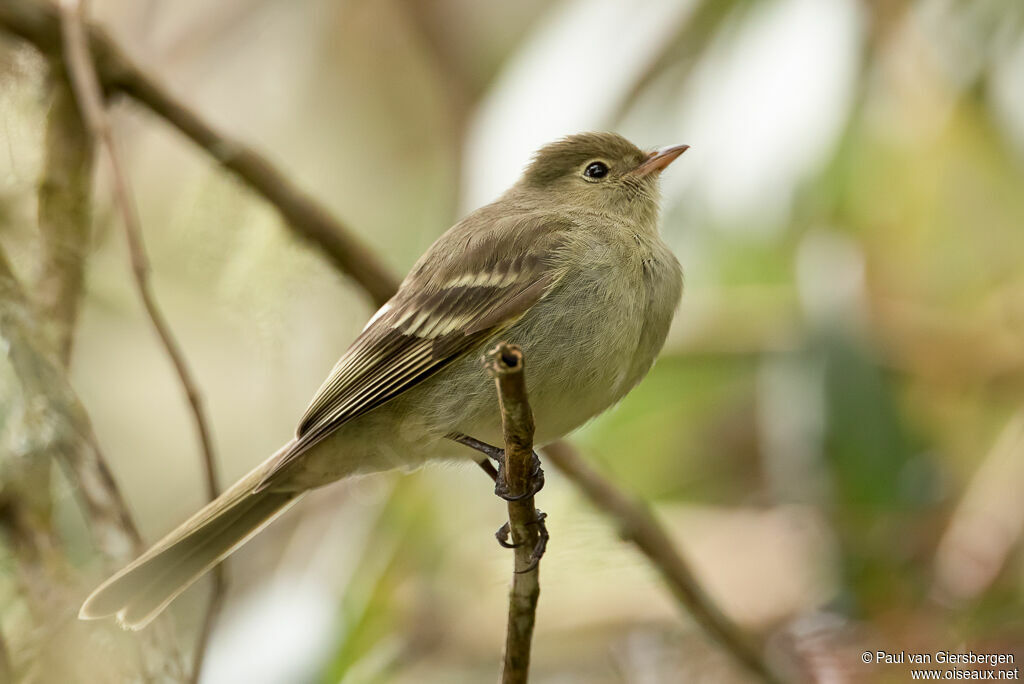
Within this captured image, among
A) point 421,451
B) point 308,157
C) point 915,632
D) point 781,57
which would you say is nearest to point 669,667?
point 915,632

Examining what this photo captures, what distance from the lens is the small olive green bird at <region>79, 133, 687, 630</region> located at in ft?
10.6

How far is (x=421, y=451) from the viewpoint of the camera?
350cm

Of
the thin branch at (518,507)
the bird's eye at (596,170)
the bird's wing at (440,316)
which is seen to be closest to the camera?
the thin branch at (518,507)

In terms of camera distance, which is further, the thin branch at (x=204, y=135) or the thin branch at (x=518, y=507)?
the thin branch at (x=204, y=135)

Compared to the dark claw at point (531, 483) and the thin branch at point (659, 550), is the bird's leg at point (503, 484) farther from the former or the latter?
the thin branch at point (659, 550)

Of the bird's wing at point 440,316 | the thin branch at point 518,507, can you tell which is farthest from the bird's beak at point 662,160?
the thin branch at point 518,507

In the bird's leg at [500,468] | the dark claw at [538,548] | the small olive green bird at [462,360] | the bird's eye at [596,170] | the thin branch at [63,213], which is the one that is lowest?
the dark claw at [538,548]

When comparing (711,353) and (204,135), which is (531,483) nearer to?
(204,135)

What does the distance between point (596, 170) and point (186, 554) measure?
1.99 meters

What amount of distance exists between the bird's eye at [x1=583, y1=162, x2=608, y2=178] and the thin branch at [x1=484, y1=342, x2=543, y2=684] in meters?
1.78

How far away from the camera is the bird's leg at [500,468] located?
103 inches

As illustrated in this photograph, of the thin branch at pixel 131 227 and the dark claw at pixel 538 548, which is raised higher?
the thin branch at pixel 131 227

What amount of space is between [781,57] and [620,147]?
0.71 m

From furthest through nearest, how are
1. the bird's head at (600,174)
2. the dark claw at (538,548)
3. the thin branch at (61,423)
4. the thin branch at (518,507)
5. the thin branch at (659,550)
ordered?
the bird's head at (600,174) → the thin branch at (659,550) → the thin branch at (61,423) → the dark claw at (538,548) → the thin branch at (518,507)
